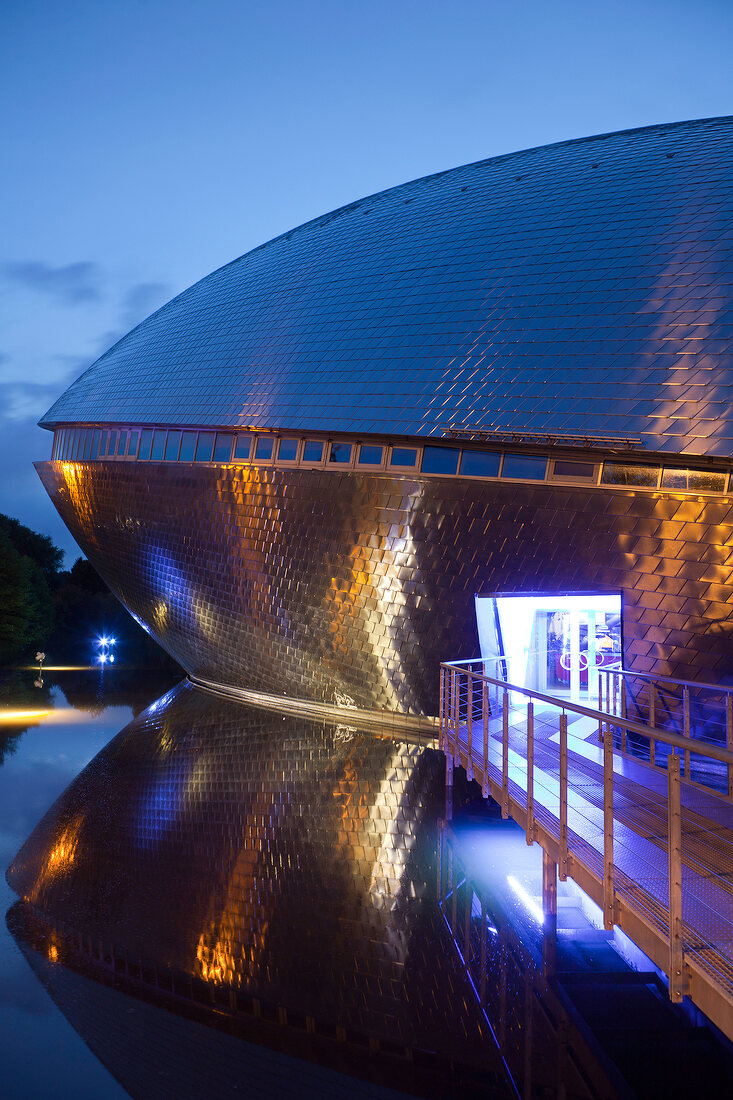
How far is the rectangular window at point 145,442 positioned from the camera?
62.3 ft

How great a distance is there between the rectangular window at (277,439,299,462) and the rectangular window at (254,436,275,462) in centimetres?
24

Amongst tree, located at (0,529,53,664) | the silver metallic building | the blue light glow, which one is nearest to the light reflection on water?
the blue light glow

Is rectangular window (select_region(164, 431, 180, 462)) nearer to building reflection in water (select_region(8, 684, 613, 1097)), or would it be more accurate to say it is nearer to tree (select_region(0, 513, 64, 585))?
building reflection in water (select_region(8, 684, 613, 1097))

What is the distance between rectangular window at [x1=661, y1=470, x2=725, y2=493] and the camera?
35.9 feet

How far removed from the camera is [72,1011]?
4680mm

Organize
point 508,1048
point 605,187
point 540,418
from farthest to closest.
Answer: point 605,187 < point 540,418 < point 508,1048

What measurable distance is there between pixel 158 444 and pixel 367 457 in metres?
6.13

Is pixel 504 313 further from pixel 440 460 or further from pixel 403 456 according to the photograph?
pixel 403 456

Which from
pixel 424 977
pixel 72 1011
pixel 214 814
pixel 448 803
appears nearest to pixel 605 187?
pixel 448 803

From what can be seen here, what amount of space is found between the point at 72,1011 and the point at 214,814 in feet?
14.6

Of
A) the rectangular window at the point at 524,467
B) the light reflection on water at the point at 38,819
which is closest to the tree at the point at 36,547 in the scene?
the light reflection on water at the point at 38,819

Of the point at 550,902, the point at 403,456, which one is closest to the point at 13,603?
the point at 403,456

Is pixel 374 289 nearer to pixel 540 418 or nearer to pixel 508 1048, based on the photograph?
pixel 540 418

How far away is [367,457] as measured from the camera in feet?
48.1
